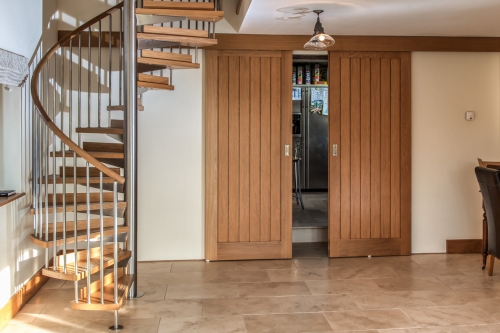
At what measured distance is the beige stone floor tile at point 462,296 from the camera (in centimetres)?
421

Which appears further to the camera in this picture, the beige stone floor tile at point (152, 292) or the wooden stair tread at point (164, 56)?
the wooden stair tread at point (164, 56)

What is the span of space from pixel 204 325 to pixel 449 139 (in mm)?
3514

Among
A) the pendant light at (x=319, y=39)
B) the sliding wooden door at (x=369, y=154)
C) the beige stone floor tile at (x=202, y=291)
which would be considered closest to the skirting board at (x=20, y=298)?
the beige stone floor tile at (x=202, y=291)

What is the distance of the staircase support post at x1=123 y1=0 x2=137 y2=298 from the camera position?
14.0 feet

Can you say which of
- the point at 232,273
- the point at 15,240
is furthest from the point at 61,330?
the point at 232,273

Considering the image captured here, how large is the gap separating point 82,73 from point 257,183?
2085 millimetres

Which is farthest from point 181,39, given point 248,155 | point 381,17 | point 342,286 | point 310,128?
point 310,128

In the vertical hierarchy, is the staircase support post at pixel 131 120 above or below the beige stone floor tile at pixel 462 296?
above

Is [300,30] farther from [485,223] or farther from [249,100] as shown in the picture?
[485,223]

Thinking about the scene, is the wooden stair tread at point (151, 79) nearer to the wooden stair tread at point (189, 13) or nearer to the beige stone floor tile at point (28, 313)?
the wooden stair tread at point (189, 13)

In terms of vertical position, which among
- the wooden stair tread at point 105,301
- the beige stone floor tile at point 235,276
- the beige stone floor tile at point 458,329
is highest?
the wooden stair tread at point 105,301

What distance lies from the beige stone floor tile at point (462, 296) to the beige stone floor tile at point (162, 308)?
1898 mm

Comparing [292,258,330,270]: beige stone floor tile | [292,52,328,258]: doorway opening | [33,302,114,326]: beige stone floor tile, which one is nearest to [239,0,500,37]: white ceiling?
[292,258,330,270]: beige stone floor tile

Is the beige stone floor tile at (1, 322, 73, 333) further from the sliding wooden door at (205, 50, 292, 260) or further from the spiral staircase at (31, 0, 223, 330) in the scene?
the sliding wooden door at (205, 50, 292, 260)
